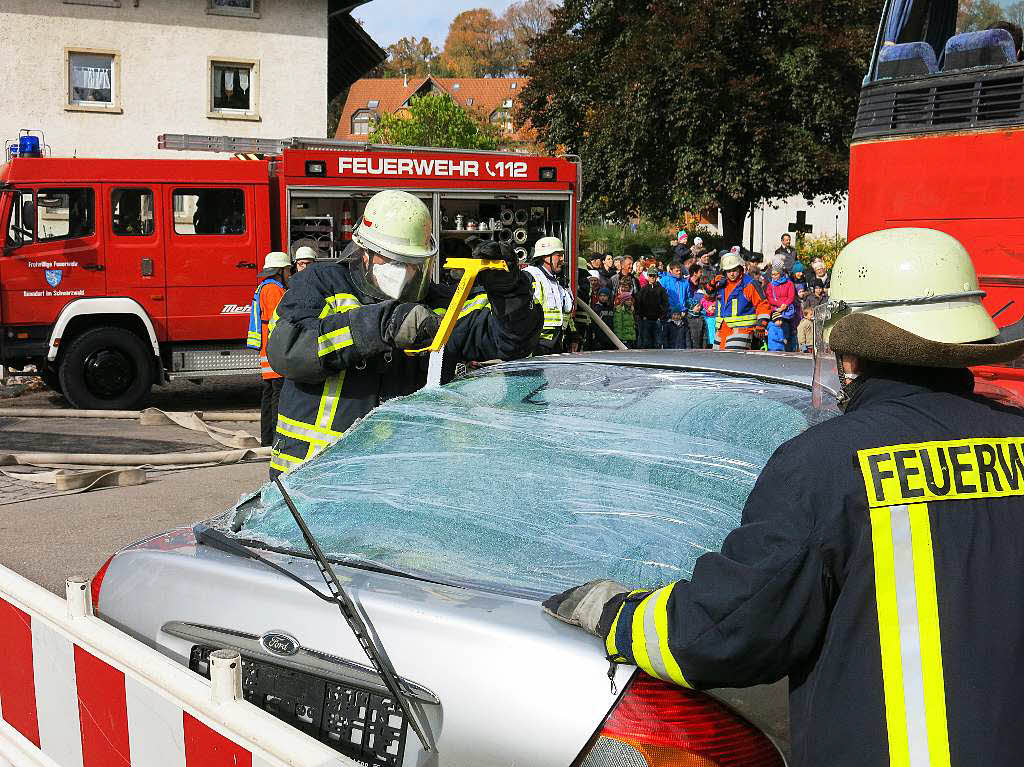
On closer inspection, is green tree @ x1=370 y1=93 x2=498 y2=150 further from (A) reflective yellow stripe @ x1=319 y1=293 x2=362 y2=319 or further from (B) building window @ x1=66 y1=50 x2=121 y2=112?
(A) reflective yellow stripe @ x1=319 y1=293 x2=362 y2=319

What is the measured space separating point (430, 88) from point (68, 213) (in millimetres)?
77350

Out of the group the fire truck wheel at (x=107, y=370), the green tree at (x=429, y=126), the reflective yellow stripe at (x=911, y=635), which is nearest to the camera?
the reflective yellow stripe at (x=911, y=635)

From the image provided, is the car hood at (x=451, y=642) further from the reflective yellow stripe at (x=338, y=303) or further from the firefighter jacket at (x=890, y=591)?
the reflective yellow stripe at (x=338, y=303)

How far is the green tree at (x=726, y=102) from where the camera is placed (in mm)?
25859

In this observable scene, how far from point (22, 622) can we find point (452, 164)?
10.3 metres

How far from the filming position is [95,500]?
7258mm

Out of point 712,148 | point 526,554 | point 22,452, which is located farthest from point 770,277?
point 712,148

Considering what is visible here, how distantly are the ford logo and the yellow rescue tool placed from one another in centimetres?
137

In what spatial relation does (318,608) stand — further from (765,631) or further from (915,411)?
(915,411)

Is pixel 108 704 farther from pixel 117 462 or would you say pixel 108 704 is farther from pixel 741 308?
pixel 741 308

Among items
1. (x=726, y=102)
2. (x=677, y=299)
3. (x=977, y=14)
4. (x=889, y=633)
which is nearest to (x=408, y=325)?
(x=889, y=633)

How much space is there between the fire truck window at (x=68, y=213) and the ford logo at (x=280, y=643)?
992 cm

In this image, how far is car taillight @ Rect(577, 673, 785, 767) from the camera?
183 centimetres

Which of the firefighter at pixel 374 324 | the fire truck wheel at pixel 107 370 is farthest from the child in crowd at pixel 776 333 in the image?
the firefighter at pixel 374 324
